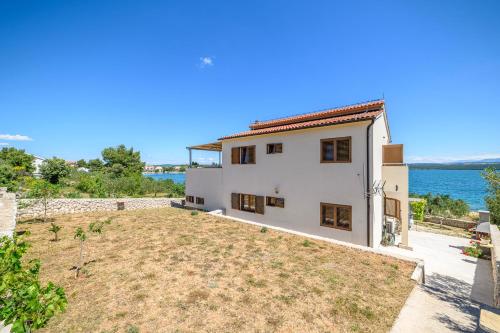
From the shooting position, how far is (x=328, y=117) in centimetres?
1441

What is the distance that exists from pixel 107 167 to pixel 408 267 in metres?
67.4

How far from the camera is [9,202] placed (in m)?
14.2

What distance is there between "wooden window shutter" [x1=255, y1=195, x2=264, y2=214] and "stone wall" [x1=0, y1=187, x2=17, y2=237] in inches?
491

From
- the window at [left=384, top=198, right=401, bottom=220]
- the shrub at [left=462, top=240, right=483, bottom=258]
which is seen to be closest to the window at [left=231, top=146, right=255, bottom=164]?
the window at [left=384, top=198, right=401, bottom=220]

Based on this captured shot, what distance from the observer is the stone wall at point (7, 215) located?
8.72m

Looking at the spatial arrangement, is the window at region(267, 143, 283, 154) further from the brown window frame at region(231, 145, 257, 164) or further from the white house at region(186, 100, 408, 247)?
the brown window frame at region(231, 145, 257, 164)

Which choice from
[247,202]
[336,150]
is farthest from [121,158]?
[336,150]

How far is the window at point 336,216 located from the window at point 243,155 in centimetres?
627

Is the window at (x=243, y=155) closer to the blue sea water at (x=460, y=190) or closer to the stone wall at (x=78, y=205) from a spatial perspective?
the stone wall at (x=78, y=205)

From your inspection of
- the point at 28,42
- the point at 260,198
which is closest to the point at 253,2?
the point at 260,198

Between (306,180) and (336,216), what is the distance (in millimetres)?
2643

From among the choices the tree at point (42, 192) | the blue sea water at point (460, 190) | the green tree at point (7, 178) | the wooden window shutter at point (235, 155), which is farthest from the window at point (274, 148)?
the blue sea water at point (460, 190)

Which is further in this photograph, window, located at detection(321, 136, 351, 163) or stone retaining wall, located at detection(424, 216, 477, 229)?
stone retaining wall, located at detection(424, 216, 477, 229)

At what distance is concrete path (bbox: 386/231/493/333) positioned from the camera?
5527 millimetres
